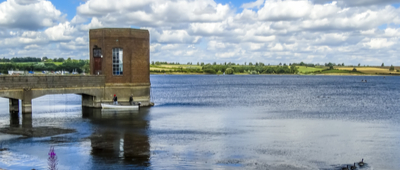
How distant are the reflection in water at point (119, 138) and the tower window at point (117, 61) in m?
7.30

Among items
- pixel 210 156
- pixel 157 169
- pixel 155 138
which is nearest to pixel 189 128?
pixel 155 138

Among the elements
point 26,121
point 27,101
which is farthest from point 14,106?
point 26,121

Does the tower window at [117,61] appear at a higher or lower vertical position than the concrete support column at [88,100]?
higher

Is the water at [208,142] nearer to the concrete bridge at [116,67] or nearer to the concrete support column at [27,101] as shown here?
the concrete support column at [27,101]

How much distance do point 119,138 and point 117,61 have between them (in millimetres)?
25678

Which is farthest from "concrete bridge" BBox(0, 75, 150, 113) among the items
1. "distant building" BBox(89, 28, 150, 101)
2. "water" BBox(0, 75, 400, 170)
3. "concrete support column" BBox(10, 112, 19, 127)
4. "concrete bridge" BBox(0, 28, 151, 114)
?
"water" BBox(0, 75, 400, 170)

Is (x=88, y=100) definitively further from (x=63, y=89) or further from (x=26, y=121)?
(x=26, y=121)

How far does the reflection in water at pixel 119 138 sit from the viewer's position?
2544 centimetres

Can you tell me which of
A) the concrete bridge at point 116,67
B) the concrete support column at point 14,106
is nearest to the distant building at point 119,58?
the concrete bridge at point 116,67

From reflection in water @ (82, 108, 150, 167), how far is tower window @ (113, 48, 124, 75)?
24.0 ft

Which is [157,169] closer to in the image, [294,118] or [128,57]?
[294,118]

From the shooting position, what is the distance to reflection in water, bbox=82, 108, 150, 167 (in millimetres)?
25438

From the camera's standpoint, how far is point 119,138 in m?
32.6

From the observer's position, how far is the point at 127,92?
5681 centimetres
